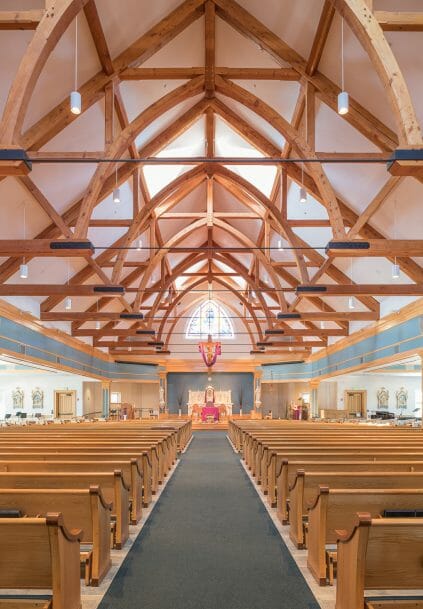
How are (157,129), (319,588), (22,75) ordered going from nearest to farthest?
(319,588), (22,75), (157,129)

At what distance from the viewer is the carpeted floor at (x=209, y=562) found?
433 centimetres

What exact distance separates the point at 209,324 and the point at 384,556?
32.3m

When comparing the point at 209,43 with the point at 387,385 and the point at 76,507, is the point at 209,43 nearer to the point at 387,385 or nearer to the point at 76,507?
the point at 76,507

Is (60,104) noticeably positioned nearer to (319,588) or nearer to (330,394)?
(319,588)

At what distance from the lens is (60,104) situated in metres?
11.1

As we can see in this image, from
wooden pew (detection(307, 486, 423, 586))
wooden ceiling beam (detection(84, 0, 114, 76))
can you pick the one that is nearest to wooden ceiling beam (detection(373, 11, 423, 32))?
wooden ceiling beam (detection(84, 0, 114, 76))

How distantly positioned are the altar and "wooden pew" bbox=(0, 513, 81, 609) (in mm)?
27700

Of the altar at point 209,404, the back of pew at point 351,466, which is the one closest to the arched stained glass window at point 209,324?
the altar at point 209,404

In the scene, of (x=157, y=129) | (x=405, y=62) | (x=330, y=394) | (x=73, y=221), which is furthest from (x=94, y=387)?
(x=405, y=62)

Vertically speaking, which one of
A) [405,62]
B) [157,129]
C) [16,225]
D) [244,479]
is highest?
[157,129]

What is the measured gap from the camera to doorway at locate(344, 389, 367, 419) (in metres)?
26.7

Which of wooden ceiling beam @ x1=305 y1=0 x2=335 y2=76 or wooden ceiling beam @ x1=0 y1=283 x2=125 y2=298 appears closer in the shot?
wooden ceiling beam @ x1=305 y1=0 x2=335 y2=76

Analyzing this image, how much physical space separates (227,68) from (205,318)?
24.1 m

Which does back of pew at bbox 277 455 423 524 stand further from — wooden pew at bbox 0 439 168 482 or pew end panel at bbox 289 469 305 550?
wooden pew at bbox 0 439 168 482
